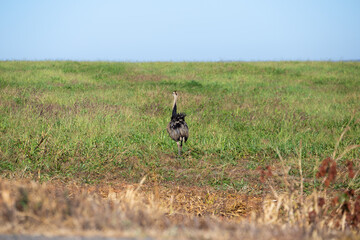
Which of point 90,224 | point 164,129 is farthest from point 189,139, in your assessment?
point 90,224

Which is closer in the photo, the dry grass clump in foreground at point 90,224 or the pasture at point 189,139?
the dry grass clump in foreground at point 90,224

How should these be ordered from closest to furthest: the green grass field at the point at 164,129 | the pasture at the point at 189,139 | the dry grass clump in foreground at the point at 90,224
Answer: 1. the dry grass clump in foreground at the point at 90,224
2. the pasture at the point at 189,139
3. the green grass field at the point at 164,129

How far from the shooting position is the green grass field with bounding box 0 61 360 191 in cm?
691

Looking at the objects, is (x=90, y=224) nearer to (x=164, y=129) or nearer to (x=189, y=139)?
(x=189, y=139)

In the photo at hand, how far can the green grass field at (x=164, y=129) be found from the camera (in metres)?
6.91

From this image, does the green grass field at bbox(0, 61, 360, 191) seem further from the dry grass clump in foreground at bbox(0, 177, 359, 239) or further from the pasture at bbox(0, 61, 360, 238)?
the dry grass clump in foreground at bbox(0, 177, 359, 239)

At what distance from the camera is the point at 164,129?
31.8ft

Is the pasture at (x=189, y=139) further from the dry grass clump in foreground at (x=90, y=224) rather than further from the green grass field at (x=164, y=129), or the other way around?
the dry grass clump in foreground at (x=90, y=224)

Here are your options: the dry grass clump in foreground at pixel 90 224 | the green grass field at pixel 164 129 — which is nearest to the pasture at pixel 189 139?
the green grass field at pixel 164 129

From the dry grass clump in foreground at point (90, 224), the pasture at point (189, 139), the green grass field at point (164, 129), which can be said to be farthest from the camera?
the green grass field at point (164, 129)

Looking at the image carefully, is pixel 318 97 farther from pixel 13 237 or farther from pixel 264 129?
pixel 13 237

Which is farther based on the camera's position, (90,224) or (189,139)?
(189,139)

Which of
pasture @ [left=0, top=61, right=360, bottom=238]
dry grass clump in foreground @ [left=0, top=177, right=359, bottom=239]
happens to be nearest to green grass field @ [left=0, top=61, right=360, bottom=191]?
pasture @ [left=0, top=61, right=360, bottom=238]

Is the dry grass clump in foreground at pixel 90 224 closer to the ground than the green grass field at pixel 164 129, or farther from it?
farther from it
